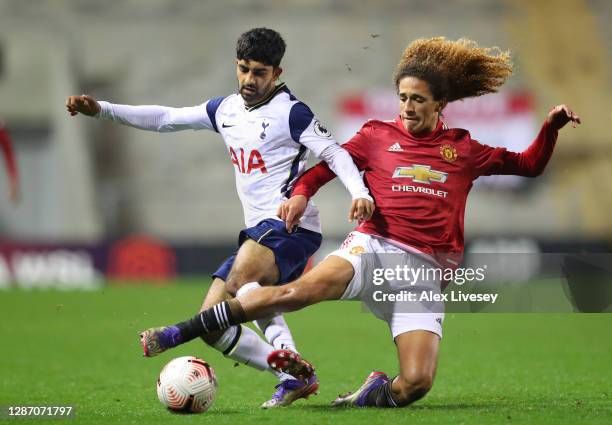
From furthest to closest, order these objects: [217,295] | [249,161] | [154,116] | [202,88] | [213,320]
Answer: [202,88]
[154,116]
[249,161]
[217,295]
[213,320]

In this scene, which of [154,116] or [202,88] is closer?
[154,116]

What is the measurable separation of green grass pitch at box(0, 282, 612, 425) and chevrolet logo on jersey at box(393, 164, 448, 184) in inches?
51.0

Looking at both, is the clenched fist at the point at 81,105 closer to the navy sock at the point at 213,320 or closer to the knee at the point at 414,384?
the navy sock at the point at 213,320

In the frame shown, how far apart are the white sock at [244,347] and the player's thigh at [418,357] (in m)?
0.70

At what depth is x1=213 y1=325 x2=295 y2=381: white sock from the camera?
656cm

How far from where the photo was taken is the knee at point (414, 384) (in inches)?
243

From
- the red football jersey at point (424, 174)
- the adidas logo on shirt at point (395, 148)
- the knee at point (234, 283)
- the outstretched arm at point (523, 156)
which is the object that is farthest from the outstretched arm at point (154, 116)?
the outstretched arm at point (523, 156)

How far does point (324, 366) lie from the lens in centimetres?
925

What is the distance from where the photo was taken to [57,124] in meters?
24.5

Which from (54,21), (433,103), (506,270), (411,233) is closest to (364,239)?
(411,233)

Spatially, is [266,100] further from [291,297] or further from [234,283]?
[291,297]

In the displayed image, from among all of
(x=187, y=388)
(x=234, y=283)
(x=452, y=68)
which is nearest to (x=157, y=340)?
(x=187, y=388)

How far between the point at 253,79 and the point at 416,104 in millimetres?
963

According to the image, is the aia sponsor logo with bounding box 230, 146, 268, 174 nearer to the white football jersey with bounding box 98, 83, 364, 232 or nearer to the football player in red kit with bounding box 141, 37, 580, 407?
the white football jersey with bounding box 98, 83, 364, 232
